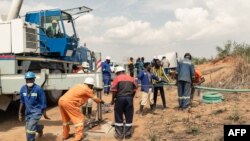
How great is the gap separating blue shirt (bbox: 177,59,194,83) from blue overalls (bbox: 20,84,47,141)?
449 centimetres

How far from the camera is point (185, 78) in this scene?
11000 millimetres

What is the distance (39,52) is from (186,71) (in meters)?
4.46

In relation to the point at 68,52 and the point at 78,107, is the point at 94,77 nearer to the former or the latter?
the point at 78,107

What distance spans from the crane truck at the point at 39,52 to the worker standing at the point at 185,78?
291 centimetres

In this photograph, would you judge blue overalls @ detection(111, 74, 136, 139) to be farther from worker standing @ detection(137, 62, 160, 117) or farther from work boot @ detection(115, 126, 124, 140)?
worker standing @ detection(137, 62, 160, 117)

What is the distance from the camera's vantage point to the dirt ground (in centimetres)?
842

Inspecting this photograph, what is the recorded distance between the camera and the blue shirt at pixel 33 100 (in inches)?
315

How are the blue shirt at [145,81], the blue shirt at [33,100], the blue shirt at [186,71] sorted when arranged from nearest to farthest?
the blue shirt at [33,100], the blue shirt at [145,81], the blue shirt at [186,71]

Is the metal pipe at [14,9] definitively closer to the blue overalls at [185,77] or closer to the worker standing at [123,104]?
the worker standing at [123,104]

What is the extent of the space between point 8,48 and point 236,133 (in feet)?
21.7

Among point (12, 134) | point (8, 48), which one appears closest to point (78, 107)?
point (12, 134)

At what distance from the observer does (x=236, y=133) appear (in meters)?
6.39

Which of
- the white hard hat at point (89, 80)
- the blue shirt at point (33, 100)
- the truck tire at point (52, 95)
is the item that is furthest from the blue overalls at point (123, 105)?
the truck tire at point (52, 95)

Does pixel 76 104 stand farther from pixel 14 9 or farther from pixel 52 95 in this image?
pixel 14 9
